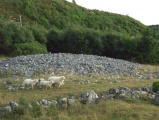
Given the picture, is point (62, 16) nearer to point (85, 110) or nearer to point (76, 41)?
point (76, 41)

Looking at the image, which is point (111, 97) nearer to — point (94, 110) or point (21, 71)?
point (94, 110)

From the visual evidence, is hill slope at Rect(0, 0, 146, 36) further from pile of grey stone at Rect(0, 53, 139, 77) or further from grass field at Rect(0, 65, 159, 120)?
grass field at Rect(0, 65, 159, 120)

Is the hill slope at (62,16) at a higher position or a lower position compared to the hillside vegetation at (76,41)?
higher

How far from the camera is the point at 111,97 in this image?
48.9 feet

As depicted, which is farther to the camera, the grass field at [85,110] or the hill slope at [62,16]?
the hill slope at [62,16]

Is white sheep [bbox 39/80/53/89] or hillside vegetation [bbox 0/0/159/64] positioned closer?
white sheep [bbox 39/80/53/89]

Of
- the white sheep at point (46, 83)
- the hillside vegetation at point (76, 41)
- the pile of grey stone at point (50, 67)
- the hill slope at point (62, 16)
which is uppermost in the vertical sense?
the hill slope at point (62, 16)

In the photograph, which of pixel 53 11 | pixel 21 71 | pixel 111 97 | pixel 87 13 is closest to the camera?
pixel 111 97

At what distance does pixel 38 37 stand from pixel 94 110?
33059mm

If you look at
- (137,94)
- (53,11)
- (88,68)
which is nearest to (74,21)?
(53,11)

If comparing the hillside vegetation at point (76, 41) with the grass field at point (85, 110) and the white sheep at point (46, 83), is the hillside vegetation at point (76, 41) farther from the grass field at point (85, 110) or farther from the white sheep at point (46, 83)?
the grass field at point (85, 110)

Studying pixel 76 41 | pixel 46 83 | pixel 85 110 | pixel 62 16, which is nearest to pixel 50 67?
pixel 46 83

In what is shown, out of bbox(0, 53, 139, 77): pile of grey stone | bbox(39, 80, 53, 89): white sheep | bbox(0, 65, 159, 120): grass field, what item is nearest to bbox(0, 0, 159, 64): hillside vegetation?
bbox(0, 53, 139, 77): pile of grey stone

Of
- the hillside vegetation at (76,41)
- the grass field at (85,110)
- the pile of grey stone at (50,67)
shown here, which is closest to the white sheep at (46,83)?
the grass field at (85,110)
